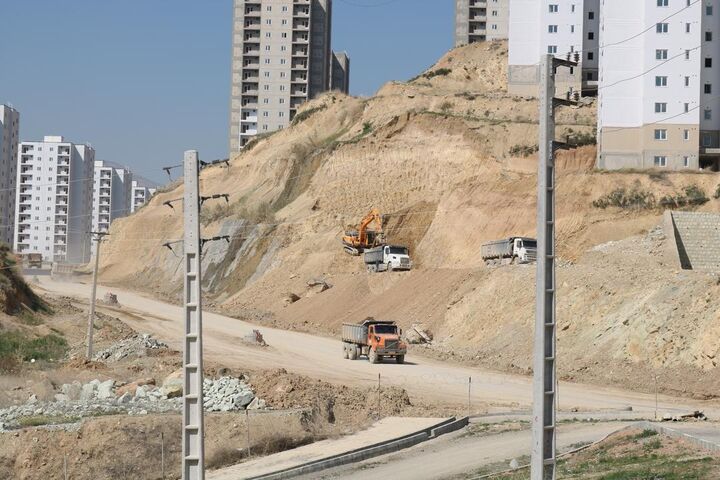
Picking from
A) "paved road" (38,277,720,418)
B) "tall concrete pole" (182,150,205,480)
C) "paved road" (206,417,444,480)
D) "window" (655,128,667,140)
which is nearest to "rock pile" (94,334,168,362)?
"paved road" (38,277,720,418)

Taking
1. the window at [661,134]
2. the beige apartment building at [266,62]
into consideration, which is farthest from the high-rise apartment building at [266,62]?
the window at [661,134]

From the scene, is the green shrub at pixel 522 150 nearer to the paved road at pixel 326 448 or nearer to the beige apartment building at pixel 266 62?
the paved road at pixel 326 448

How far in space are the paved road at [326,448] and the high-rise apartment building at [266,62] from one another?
446 feet

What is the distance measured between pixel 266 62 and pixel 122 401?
445 ft

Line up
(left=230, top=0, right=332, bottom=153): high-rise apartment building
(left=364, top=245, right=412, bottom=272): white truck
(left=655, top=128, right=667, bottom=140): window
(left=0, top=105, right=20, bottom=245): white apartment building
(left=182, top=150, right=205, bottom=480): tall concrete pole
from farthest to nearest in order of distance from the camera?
(left=0, top=105, right=20, bottom=245): white apartment building → (left=230, top=0, right=332, bottom=153): high-rise apartment building → (left=655, top=128, right=667, bottom=140): window → (left=364, top=245, right=412, bottom=272): white truck → (left=182, top=150, right=205, bottom=480): tall concrete pole

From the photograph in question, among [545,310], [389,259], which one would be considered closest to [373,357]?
[389,259]

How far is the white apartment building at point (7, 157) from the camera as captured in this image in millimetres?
179875

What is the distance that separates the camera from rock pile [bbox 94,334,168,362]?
49.2 m

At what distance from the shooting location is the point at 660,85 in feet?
253

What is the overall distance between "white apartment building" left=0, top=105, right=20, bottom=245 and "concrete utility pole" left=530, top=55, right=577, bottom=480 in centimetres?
16738

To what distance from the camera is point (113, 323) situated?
211ft

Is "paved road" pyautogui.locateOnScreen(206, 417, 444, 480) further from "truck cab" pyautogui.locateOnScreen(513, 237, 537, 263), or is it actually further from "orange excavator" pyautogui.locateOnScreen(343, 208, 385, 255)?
"orange excavator" pyautogui.locateOnScreen(343, 208, 385, 255)

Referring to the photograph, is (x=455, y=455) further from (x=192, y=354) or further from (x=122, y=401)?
(x=122, y=401)

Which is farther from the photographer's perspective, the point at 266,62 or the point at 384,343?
the point at 266,62
